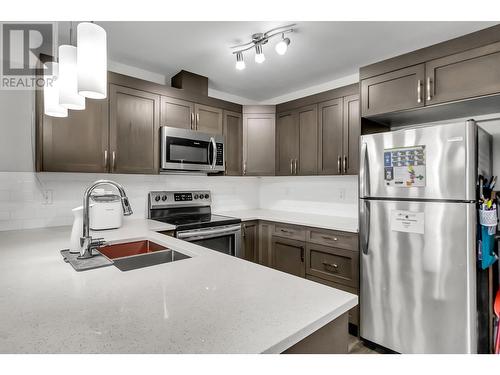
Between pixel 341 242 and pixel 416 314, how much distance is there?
728mm

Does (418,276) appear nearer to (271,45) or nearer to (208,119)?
(271,45)

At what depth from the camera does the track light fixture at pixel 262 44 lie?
1993 mm

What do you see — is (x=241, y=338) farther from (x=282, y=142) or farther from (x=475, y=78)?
(x=282, y=142)

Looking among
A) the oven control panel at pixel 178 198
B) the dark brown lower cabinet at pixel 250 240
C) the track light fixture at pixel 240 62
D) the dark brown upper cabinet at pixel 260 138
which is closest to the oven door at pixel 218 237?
the dark brown lower cabinet at pixel 250 240

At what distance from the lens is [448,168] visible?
1.72 m

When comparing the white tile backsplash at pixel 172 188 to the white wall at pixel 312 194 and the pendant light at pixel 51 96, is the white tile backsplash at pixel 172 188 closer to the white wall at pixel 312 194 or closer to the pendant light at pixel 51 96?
the white wall at pixel 312 194

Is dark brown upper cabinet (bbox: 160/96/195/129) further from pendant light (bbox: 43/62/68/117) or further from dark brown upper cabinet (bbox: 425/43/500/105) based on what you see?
dark brown upper cabinet (bbox: 425/43/500/105)

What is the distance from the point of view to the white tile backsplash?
2.17 metres

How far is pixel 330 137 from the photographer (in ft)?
9.10

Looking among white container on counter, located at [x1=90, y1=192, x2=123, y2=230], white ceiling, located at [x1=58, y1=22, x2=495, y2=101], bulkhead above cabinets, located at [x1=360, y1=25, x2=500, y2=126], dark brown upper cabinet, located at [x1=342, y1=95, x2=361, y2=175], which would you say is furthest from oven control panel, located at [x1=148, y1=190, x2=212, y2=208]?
bulkhead above cabinets, located at [x1=360, y1=25, x2=500, y2=126]

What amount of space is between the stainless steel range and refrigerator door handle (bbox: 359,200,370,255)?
3.97ft

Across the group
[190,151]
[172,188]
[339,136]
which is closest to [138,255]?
[190,151]

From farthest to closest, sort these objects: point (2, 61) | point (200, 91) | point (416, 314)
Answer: point (200, 91)
point (2, 61)
point (416, 314)

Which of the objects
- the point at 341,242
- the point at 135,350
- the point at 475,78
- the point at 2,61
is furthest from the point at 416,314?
the point at 2,61
